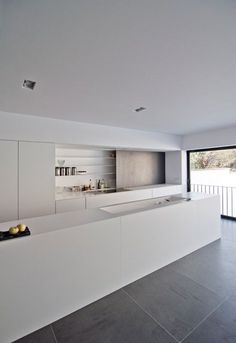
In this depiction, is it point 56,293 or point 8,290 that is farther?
point 56,293

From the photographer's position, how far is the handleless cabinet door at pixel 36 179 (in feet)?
9.61

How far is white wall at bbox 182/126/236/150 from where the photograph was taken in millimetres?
4247

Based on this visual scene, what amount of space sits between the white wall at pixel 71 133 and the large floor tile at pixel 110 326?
266 centimetres

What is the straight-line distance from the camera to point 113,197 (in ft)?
13.6

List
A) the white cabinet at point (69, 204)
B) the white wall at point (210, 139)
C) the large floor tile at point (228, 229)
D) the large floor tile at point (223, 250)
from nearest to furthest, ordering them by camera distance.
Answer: the large floor tile at point (223, 250) < the white cabinet at point (69, 204) < the large floor tile at point (228, 229) < the white wall at point (210, 139)

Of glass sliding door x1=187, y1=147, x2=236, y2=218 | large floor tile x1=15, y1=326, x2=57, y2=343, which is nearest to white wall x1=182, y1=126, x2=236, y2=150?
glass sliding door x1=187, y1=147, x2=236, y2=218

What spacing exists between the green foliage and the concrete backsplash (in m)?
1.04

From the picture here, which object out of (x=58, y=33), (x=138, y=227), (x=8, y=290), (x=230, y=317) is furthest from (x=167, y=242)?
(x=58, y=33)

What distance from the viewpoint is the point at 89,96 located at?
2.31 m

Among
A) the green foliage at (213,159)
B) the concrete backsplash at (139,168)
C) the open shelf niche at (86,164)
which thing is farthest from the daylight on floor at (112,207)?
the green foliage at (213,159)

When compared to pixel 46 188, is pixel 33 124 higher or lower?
higher

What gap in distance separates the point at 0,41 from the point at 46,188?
2313 mm

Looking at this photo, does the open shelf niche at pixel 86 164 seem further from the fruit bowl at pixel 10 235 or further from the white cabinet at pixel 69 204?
the fruit bowl at pixel 10 235

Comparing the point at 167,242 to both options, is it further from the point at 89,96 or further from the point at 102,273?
the point at 89,96
